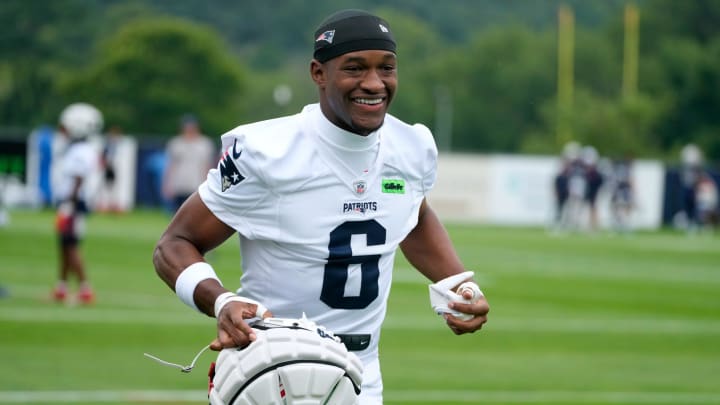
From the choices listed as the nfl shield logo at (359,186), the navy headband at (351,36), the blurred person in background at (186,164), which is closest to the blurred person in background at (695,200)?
the blurred person in background at (186,164)

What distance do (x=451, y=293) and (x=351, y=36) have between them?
3.32 ft

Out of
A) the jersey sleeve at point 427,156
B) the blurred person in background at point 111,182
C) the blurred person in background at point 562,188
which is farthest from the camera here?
the blurred person in background at point 562,188

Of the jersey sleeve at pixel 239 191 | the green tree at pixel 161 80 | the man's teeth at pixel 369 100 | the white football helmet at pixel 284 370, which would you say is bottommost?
the white football helmet at pixel 284 370

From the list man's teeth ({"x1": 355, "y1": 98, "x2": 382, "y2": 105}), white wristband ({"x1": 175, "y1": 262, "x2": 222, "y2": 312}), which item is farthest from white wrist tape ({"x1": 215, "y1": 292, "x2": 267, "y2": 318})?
man's teeth ({"x1": 355, "y1": 98, "x2": 382, "y2": 105})

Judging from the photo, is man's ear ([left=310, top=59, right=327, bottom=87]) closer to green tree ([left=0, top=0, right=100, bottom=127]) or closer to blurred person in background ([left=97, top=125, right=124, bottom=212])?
blurred person in background ([left=97, top=125, right=124, bottom=212])

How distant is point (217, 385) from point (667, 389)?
7513 millimetres

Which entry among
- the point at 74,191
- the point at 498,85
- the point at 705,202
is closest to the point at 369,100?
the point at 74,191

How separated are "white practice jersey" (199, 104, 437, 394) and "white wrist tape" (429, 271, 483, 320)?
0.70 ft

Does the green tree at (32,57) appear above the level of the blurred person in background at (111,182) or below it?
above

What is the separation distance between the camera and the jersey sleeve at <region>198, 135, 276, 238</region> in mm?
4676

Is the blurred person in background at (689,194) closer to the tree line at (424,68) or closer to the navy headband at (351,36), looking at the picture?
the tree line at (424,68)

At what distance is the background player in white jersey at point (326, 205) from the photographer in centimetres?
468

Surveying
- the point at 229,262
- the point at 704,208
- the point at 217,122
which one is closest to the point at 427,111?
the point at 217,122

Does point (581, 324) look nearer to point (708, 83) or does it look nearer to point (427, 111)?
point (708, 83)
